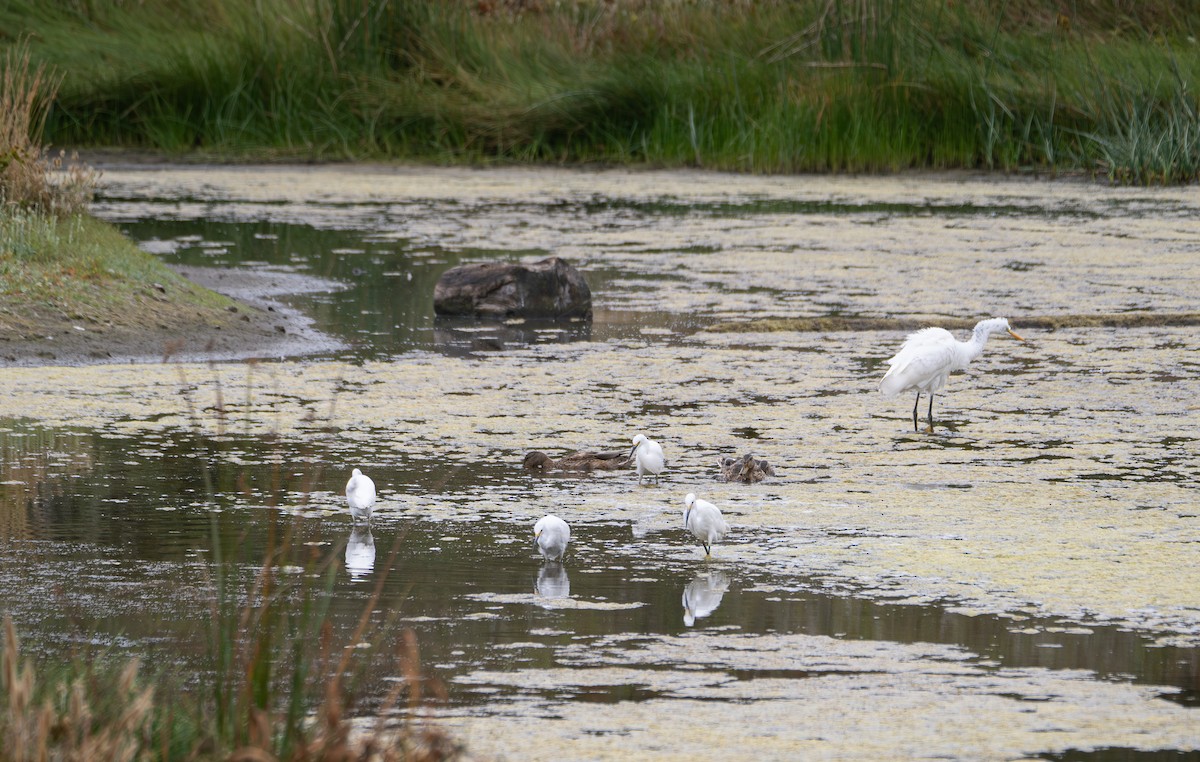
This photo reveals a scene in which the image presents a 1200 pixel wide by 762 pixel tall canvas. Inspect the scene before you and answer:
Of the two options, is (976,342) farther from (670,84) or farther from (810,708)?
(670,84)

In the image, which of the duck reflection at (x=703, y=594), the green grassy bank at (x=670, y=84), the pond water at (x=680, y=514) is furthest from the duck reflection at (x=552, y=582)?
the green grassy bank at (x=670, y=84)

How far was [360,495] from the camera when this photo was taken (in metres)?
4.69

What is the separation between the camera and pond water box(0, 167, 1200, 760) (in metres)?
3.43

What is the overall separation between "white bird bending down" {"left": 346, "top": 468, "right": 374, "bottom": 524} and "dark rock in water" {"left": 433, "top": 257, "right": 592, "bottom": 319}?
170 inches

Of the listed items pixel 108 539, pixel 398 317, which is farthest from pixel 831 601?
pixel 398 317

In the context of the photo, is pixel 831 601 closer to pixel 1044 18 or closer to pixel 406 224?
pixel 406 224

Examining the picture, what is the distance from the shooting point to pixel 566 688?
3.48 meters

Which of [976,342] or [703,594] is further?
[976,342]

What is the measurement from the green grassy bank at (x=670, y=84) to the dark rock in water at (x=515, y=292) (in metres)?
6.23

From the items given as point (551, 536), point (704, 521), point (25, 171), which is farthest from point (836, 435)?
point (25, 171)

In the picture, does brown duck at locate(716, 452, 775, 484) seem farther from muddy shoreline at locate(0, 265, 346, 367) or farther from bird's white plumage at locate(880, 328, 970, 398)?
muddy shoreline at locate(0, 265, 346, 367)

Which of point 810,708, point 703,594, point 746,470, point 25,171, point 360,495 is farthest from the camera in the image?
point 25,171

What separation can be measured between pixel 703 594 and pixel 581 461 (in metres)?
1.36

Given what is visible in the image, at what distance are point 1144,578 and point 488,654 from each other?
1.66 m
